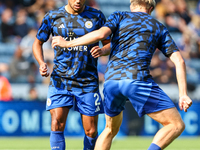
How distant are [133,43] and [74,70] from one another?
1137 millimetres

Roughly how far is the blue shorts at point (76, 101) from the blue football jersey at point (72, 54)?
6 centimetres

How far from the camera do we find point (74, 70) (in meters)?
4.71

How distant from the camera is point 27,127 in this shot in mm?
9141

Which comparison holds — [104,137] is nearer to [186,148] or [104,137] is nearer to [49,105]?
[49,105]

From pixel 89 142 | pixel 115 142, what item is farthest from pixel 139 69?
pixel 115 142

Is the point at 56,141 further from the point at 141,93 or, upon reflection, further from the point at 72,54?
the point at 141,93

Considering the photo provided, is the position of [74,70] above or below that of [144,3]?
below

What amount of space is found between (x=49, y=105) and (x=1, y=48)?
293 inches

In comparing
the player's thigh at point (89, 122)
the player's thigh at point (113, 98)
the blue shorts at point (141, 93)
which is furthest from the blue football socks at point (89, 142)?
the blue shorts at point (141, 93)

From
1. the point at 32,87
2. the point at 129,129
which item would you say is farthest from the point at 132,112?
the point at 32,87

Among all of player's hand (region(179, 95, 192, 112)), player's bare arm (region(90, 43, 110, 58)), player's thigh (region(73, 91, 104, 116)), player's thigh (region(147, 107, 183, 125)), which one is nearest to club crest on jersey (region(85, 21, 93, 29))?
player's bare arm (region(90, 43, 110, 58))

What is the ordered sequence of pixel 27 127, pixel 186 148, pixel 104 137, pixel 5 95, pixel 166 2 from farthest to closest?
pixel 166 2 < pixel 5 95 < pixel 27 127 < pixel 186 148 < pixel 104 137

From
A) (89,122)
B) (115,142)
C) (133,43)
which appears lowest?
(115,142)

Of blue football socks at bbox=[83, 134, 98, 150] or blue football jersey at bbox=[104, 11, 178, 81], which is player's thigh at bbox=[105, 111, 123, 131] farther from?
blue football socks at bbox=[83, 134, 98, 150]
